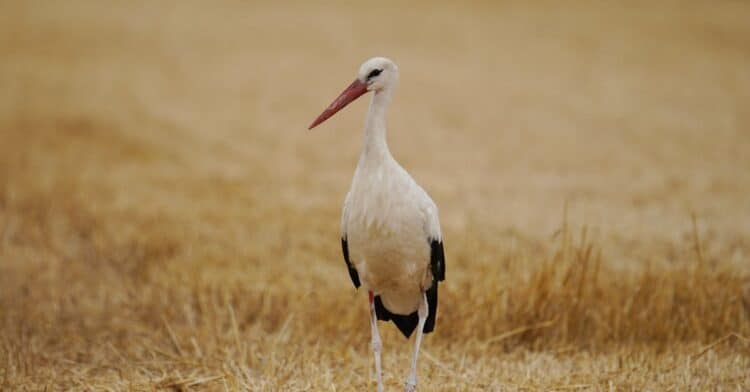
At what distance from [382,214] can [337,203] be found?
5.24 metres

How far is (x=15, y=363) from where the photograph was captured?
203 inches

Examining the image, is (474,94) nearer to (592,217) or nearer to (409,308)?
(592,217)

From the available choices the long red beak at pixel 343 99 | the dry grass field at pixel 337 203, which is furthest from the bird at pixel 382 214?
the dry grass field at pixel 337 203

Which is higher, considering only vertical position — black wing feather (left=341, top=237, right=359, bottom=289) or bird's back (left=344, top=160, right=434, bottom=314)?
bird's back (left=344, top=160, right=434, bottom=314)

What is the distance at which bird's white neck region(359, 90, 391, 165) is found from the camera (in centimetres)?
412

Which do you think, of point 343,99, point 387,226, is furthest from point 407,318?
point 343,99

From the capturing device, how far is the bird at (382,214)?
4.12 meters

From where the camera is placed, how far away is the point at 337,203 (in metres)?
9.33

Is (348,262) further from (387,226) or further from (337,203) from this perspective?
(337,203)

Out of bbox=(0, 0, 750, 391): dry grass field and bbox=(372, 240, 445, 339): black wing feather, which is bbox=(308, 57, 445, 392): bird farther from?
bbox=(0, 0, 750, 391): dry grass field

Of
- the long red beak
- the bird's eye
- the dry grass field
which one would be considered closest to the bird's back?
the long red beak

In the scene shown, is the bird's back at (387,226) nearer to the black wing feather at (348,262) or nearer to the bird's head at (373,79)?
the black wing feather at (348,262)

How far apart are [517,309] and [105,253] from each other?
Result: 4326mm

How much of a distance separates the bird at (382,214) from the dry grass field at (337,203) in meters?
0.86
